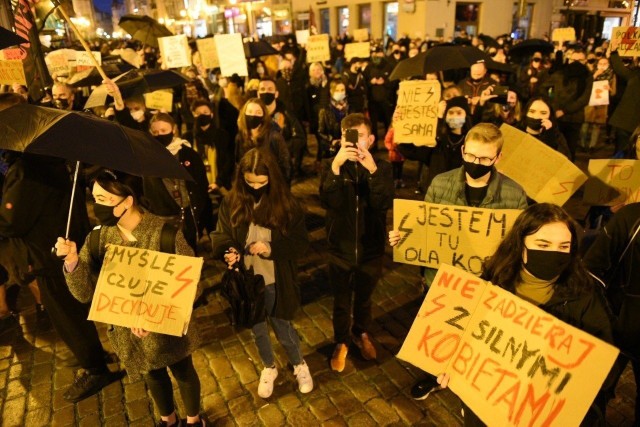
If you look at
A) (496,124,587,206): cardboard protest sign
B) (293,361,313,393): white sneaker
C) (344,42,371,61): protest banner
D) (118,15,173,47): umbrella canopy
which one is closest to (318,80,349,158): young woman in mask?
(496,124,587,206): cardboard protest sign

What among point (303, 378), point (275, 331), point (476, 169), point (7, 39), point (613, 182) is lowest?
point (303, 378)

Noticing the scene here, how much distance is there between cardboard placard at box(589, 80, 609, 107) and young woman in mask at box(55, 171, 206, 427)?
29.1 feet

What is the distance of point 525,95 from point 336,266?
8.60 metres

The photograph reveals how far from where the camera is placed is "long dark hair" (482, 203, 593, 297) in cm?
235

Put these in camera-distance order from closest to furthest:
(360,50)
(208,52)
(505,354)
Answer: (505,354)
(208,52)
(360,50)

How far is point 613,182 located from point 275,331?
2997 millimetres

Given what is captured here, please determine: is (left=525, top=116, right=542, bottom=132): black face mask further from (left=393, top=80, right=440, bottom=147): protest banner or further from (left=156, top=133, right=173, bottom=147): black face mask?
(left=156, top=133, right=173, bottom=147): black face mask

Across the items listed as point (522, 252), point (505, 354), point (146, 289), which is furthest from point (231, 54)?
point (505, 354)

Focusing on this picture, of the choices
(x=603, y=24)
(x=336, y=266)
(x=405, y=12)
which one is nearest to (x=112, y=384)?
(x=336, y=266)

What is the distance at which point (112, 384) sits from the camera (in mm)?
4133

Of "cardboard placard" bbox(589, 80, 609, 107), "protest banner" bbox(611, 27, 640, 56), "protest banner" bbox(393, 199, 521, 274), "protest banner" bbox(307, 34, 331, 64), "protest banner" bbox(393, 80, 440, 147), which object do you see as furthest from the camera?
"protest banner" bbox(307, 34, 331, 64)

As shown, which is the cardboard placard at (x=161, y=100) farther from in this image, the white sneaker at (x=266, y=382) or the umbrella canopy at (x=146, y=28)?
the white sneaker at (x=266, y=382)

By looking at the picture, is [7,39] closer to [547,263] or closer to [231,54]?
[547,263]

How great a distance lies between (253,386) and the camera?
4016 millimetres
